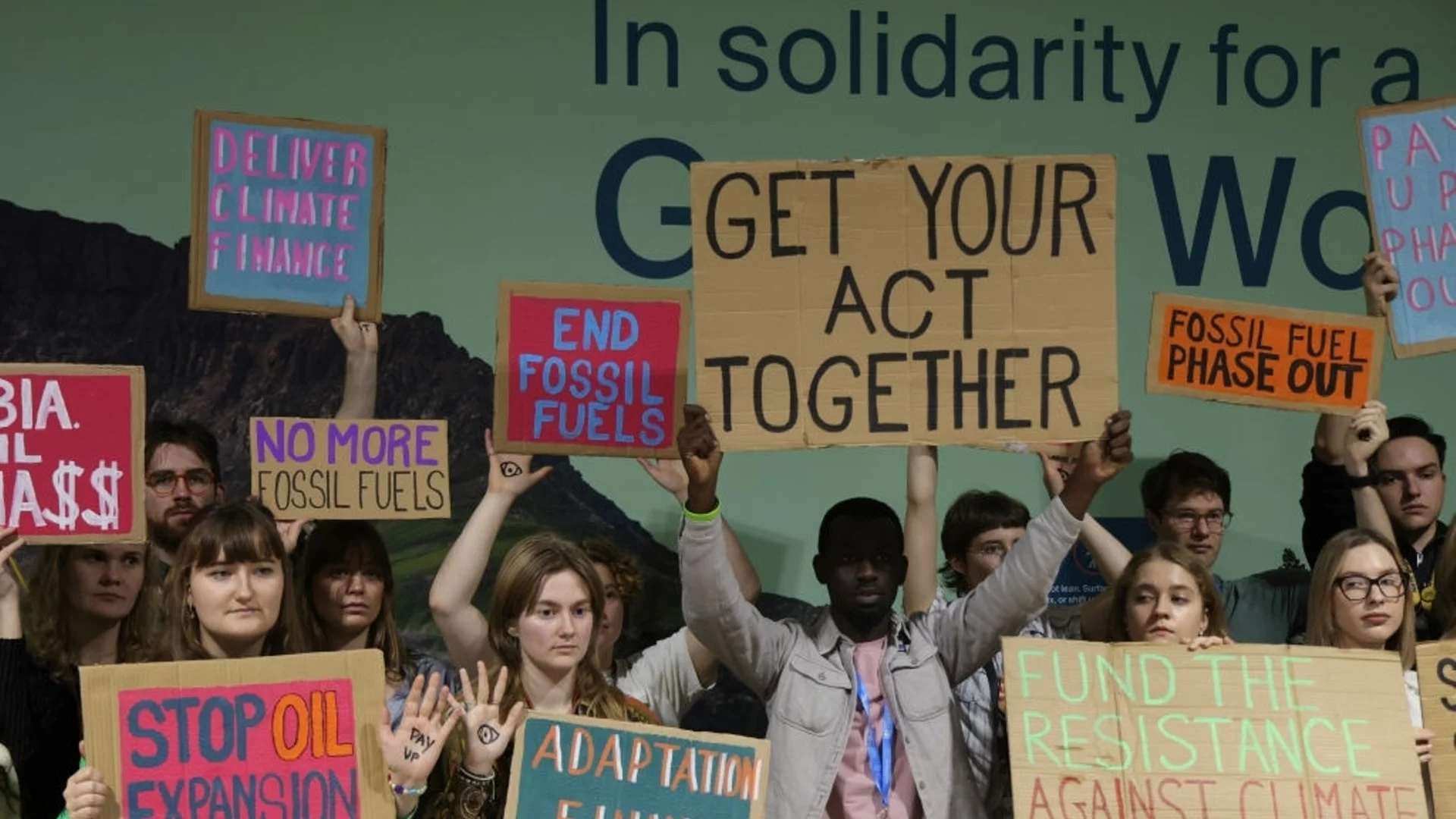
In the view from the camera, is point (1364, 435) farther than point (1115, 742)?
Yes

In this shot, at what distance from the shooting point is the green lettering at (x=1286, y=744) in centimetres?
374

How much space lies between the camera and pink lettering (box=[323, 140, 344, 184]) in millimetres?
4449

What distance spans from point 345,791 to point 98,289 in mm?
2265

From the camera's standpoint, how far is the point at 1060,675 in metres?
3.72

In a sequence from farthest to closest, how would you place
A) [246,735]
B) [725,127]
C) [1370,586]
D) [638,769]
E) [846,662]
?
[725,127], [1370,586], [846,662], [638,769], [246,735]

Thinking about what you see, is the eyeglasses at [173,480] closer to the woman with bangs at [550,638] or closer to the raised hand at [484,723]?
→ the woman with bangs at [550,638]

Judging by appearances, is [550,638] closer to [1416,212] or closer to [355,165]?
[355,165]

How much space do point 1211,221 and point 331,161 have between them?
281cm

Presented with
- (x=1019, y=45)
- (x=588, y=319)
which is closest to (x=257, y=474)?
(x=588, y=319)

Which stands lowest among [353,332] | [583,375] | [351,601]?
[351,601]

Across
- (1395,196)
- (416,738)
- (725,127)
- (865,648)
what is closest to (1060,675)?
(865,648)

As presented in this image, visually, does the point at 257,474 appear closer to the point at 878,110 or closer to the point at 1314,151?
the point at 878,110

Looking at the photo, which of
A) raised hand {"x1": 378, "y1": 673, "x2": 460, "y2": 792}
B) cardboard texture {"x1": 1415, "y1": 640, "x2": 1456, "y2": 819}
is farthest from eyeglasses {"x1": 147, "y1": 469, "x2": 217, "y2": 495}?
cardboard texture {"x1": 1415, "y1": 640, "x2": 1456, "y2": 819}

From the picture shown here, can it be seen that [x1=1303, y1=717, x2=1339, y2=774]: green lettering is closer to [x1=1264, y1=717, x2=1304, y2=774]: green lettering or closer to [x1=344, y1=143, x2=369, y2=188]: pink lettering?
[x1=1264, y1=717, x2=1304, y2=774]: green lettering
